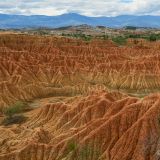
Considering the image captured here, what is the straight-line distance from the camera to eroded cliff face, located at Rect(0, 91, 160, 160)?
163 feet

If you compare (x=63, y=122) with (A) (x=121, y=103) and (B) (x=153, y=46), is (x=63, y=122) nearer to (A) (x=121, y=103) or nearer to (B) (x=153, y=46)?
(A) (x=121, y=103)

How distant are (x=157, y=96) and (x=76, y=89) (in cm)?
5738

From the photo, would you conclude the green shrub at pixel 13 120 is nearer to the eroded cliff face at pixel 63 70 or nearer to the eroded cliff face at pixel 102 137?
the eroded cliff face at pixel 102 137

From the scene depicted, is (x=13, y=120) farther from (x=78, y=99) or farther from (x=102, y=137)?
(x=102, y=137)

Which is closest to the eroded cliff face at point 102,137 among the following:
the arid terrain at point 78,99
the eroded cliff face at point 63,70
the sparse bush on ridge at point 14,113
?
the arid terrain at point 78,99

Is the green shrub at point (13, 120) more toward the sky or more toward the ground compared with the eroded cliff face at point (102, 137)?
more toward the ground

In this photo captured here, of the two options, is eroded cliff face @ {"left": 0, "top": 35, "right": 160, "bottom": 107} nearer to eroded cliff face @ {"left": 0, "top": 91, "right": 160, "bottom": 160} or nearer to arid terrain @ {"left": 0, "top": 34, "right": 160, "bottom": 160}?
arid terrain @ {"left": 0, "top": 34, "right": 160, "bottom": 160}

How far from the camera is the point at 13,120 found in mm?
79000

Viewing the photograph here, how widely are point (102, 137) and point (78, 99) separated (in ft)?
89.6

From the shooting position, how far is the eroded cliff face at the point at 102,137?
1955 inches

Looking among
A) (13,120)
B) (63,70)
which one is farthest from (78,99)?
(63,70)

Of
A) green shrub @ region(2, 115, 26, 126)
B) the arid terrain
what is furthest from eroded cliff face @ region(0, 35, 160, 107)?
green shrub @ region(2, 115, 26, 126)

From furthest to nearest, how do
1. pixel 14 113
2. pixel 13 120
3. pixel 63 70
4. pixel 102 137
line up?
pixel 63 70
pixel 14 113
pixel 13 120
pixel 102 137

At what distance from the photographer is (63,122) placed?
2719 inches
